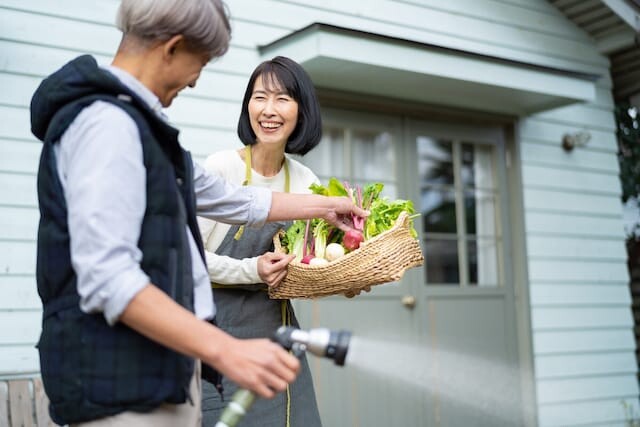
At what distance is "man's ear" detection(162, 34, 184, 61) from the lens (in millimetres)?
1469

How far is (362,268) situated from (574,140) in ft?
14.1

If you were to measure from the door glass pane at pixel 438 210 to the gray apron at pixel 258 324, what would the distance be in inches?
119

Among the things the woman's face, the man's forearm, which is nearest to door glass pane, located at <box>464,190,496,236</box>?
the woman's face

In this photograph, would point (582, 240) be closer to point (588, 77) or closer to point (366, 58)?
point (588, 77)

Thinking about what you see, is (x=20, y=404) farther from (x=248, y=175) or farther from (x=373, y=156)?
(x=373, y=156)

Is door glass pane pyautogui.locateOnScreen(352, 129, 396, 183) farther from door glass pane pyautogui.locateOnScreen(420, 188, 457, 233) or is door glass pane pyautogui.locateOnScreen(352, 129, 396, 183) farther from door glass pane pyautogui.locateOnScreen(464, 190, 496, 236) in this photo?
door glass pane pyautogui.locateOnScreen(464, 190, 496, 236)

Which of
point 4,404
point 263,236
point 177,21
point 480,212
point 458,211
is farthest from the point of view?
point 480,212

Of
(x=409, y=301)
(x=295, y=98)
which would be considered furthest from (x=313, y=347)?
(x=409, y=301)

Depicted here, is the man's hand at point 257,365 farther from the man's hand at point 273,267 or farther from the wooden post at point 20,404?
the wooden post at point 20,404

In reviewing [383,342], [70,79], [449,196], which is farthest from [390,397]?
[70,79]

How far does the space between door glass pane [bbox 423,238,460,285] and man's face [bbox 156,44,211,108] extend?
4.10 m

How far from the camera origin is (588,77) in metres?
5.55

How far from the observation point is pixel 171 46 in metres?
1.48

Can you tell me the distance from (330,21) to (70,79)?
151 inches
